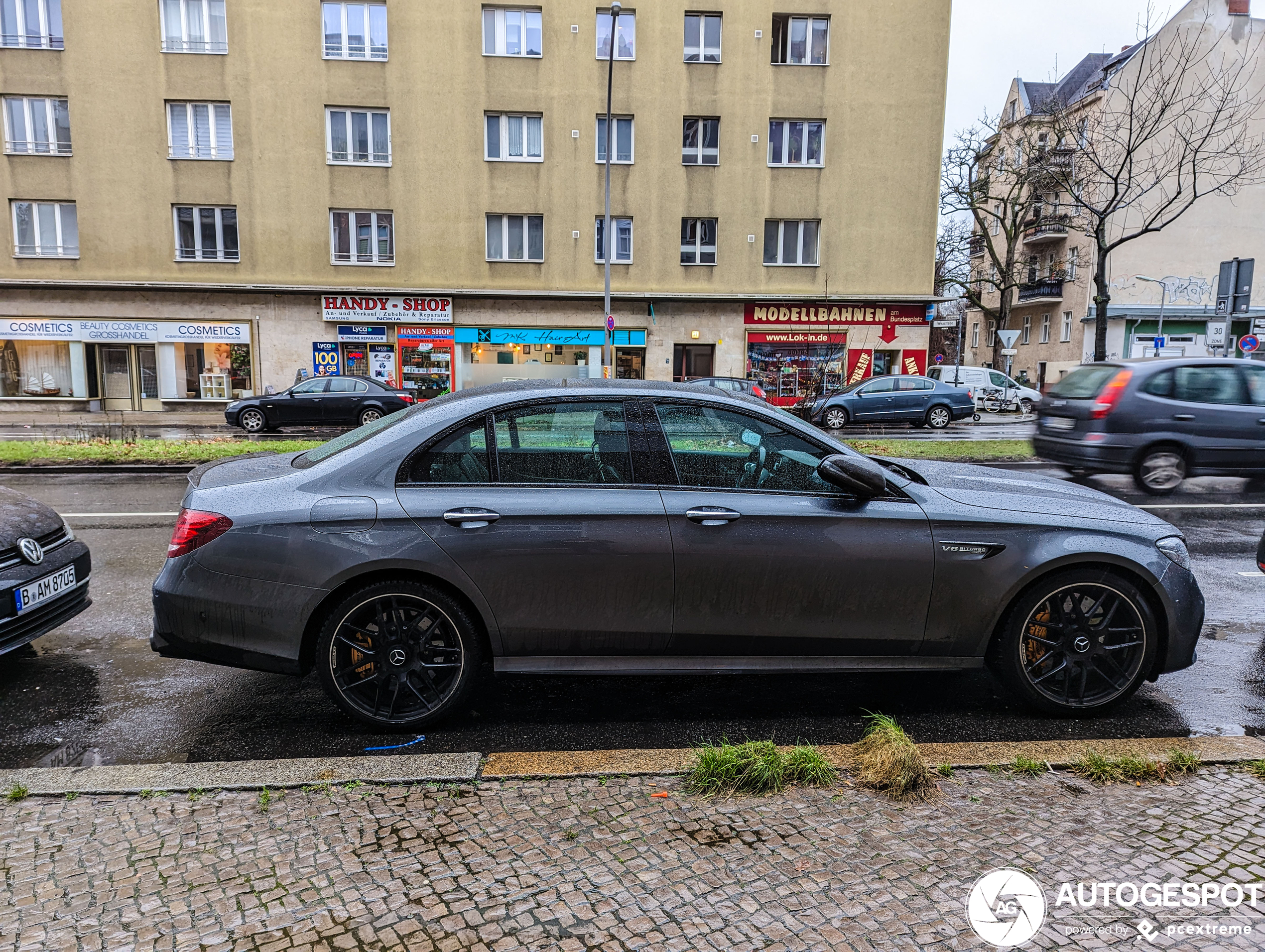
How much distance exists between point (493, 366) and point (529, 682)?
83.0 ft

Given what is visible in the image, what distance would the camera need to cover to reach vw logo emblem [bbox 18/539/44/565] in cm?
423

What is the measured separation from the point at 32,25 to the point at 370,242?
13.0 m

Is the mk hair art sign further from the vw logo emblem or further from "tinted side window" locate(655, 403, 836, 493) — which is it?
the vw logo emblem

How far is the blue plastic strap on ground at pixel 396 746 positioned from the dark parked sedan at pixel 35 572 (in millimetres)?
2038

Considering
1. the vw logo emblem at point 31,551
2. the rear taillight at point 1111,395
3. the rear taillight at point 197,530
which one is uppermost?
the rear taillight at point 1111,395

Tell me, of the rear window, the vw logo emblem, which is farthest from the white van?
the vw logo emblem

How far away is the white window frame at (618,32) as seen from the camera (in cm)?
2795

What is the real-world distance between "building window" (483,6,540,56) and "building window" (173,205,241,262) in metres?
10.5

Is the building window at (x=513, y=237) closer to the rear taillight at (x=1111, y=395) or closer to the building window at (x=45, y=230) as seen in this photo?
the building window at (x=45, y=230)

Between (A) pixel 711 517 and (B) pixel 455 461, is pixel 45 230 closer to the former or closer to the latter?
(B) pixel 455 461

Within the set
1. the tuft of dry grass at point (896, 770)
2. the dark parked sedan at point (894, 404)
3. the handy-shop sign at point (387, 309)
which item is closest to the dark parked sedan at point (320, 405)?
the handy-shop sign at point (387, 309)

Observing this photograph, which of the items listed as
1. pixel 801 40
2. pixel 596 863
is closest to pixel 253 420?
pixel 596 863

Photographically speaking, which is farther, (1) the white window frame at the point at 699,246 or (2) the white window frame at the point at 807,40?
(1) the white window frame at the point at 699,246

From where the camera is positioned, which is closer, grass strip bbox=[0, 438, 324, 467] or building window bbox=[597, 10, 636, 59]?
grass strip bbox=[0, 438, 324, 467]
